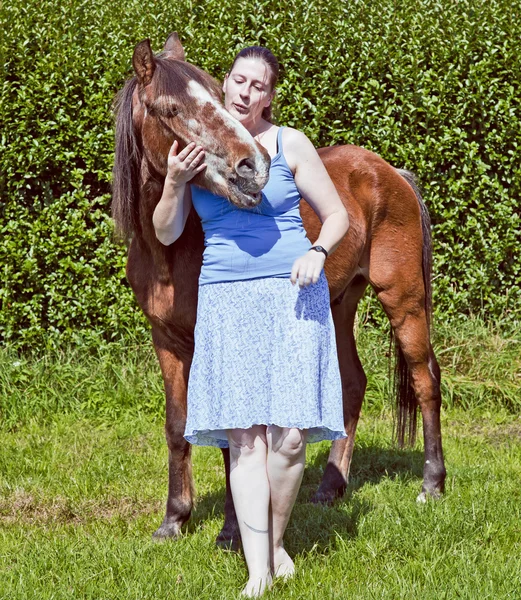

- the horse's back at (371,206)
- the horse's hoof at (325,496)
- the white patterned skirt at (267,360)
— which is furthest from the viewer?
the horse's back at (371,206)

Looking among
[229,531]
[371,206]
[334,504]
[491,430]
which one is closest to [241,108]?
[371,206]

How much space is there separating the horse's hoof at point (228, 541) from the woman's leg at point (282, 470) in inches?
17.2

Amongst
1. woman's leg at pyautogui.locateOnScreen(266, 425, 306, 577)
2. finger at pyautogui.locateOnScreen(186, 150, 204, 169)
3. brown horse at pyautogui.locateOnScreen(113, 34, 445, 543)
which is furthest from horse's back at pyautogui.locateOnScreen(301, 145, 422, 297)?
finger at pyautogui.locateOnScreen(186, 150, 204, 169)

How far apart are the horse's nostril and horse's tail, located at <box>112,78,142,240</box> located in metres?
0.68

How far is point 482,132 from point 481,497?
10.8 feet

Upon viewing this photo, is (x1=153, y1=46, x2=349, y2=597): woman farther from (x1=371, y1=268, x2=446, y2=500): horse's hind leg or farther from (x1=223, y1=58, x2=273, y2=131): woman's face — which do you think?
(x1=371, y1=268, x2=446, y2=500): horse's hind leg

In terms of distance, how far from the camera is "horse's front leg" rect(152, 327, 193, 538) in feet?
13.0

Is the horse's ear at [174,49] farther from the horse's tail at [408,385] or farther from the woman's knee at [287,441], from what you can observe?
the horse's tail at [408,385]

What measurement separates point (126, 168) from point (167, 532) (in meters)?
1.75

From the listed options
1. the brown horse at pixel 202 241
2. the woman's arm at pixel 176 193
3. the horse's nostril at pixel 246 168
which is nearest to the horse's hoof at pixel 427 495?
the brown horse at pixel 202 241

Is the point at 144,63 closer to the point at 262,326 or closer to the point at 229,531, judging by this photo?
the point at 262,326

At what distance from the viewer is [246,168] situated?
119 inches

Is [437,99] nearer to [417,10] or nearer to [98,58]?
[417,10]

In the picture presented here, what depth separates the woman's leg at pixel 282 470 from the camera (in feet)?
10.4
